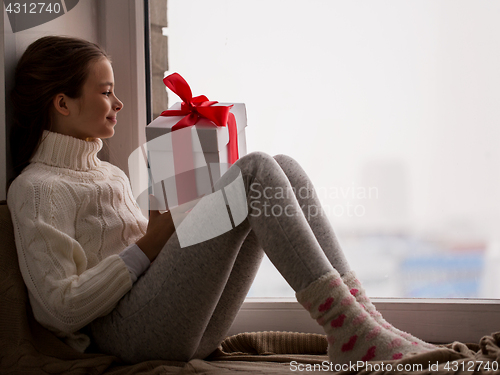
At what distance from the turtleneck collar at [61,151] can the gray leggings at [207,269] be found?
31cm

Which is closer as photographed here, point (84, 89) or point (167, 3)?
point (84, 89)

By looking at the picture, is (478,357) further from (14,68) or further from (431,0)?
(14,68)

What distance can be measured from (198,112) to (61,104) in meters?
0.30

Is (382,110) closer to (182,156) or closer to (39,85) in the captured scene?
(182,156)

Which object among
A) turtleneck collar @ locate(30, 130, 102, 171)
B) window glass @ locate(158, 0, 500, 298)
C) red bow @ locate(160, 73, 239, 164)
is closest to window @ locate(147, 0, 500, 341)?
window glass @ locate(158, 0, 500, 298)

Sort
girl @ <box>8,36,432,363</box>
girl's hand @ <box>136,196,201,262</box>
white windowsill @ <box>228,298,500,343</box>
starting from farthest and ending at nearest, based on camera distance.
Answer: white windowsill @ <box>228,298,500,343</box>
girl's hand @ <box>136,196,201,262</box>
girl @ <box>8,36,432,363</box>

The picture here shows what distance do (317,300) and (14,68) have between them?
2.71 ft

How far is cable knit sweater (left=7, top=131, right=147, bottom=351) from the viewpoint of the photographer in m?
0.82

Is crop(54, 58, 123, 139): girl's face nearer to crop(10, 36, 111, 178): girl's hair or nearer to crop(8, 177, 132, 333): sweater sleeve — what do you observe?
crop(10, 36, 111, 178): girl's hair

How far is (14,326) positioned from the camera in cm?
84

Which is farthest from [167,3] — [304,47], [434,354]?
[434,354]

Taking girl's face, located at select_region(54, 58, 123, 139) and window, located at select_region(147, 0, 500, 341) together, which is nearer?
girl's face, located at select_region(54, 58, 123, 139)

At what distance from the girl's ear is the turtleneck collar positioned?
0.05 meters

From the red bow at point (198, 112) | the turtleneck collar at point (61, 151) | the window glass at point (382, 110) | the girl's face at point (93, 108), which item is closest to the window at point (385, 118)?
the window glass at point (382, 110)
